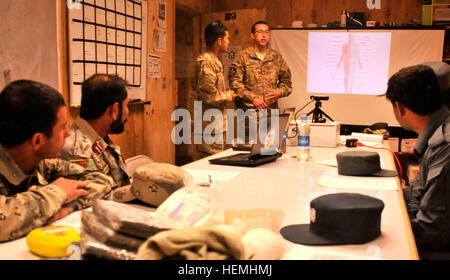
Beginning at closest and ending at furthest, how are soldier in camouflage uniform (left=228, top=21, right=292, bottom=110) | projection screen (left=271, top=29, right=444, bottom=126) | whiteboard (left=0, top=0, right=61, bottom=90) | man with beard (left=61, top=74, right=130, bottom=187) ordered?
1. man with beard (left=61, top=74, right=130, bottom=187)
2. whiteboard (left=0, top=0, right=61, bottom=90)
3. soldier in camouflage uniform (left=228, top=21, right=292, bottom=110)
4. projection screen (left=271, top=29, right=444, bottom=126)

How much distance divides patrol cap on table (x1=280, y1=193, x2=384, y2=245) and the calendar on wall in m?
2.19

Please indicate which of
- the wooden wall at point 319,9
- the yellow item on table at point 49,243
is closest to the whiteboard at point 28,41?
the yellow item on table at point 49,243

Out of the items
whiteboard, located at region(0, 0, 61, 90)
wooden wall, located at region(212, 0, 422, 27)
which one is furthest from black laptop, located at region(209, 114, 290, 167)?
wooden wall, located at region(212, 0, 422, 27)

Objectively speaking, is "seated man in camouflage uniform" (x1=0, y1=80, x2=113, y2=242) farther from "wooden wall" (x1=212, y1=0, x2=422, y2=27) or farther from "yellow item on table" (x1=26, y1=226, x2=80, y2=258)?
"wooden wall" (x1=212, y1=0, x2=422, y2=27)

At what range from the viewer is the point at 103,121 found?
201 centimetres

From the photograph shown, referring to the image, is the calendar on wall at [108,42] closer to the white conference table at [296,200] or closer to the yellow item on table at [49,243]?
the white conference table at [296,200]

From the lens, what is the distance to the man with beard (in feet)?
6.25

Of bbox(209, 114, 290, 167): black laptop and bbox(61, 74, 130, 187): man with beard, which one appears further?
bbox(209, 114, 290, 167): black laptop

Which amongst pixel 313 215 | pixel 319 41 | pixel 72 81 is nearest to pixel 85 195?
pixel 313 215

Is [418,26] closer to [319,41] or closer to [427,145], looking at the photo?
[319,41]

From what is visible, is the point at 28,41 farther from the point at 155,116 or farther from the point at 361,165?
the point at 361,165

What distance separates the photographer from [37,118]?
135 centimetres

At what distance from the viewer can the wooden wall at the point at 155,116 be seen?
161 inches

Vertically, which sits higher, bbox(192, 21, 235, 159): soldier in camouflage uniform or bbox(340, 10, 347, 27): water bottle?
bbox(340, 10, 347, 27): water bottle
